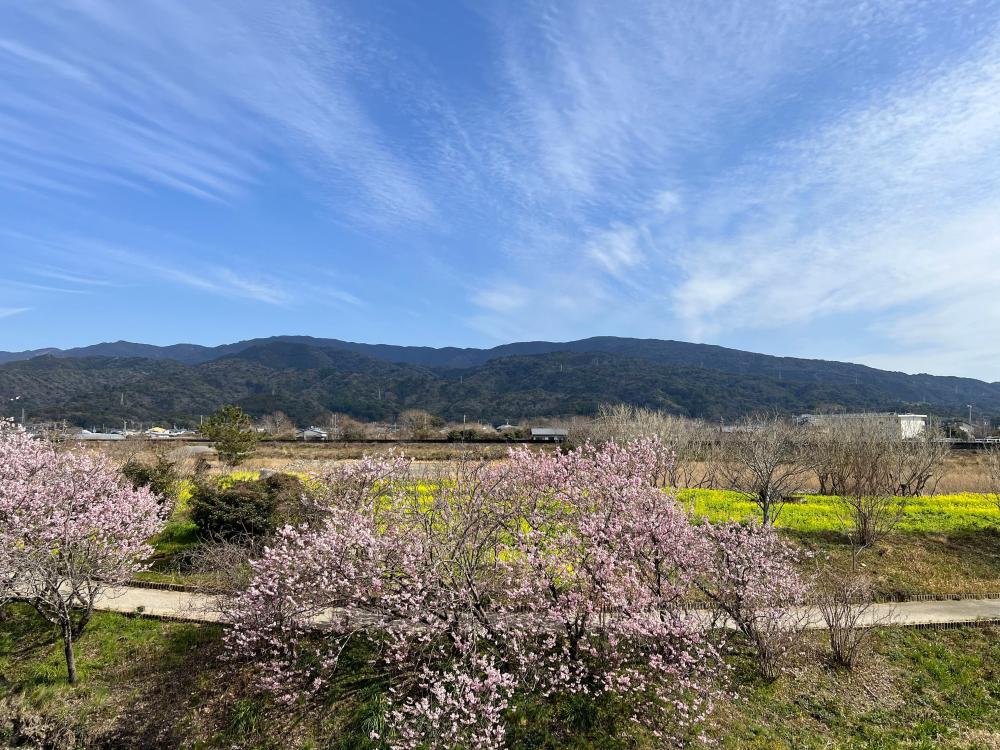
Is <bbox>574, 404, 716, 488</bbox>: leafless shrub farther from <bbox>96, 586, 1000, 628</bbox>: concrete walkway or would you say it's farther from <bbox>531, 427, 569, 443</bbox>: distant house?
<bbox>96, 586, 1000, 628</bbox>: concrete walkway

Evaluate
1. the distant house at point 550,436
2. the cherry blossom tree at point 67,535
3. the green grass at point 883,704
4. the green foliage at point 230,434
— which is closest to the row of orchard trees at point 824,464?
the green grass at point 883,704

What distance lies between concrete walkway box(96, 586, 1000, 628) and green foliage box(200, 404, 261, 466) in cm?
2074

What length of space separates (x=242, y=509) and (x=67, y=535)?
613cm

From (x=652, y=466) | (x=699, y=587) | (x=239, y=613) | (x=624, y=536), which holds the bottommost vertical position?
(x=239, y=613)

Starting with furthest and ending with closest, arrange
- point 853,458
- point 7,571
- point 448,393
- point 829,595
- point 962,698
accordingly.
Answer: point 448,393, point 853,458, point 829,595, point 7,571, point 962,698

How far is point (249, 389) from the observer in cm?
17438

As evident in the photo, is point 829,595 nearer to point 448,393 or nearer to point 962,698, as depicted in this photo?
point 962,698

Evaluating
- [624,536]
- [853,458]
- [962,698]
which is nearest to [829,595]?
[962,698]

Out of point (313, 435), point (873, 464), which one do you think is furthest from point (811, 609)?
point (313, 435)

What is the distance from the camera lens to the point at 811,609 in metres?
11.6

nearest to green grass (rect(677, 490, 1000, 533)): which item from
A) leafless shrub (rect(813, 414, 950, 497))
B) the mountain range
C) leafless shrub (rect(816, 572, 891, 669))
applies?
leafless shrub (rect(813, 414, 950, 497))

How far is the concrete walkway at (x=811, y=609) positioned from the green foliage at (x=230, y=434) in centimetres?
2074

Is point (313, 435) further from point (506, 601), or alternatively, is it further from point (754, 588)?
point (754, 588)

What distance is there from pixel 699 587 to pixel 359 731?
18.6ft
